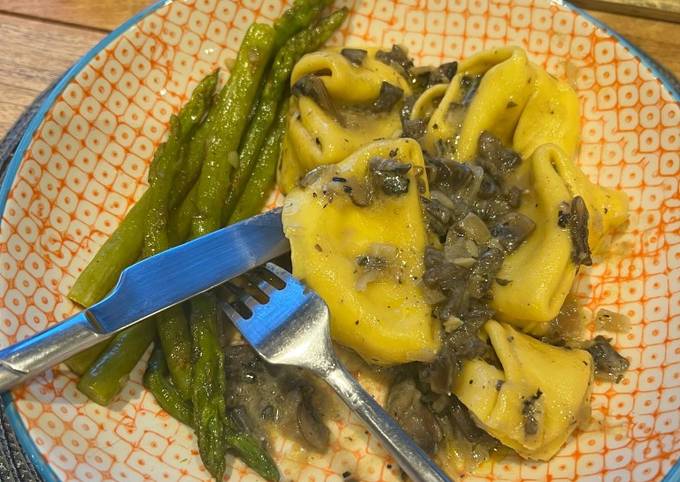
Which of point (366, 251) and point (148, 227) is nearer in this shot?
point (366, 251)

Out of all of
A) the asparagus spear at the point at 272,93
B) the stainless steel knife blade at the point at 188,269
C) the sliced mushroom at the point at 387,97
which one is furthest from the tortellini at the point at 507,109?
the stainless steel knife blade at the point at 188,269

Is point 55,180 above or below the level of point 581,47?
below

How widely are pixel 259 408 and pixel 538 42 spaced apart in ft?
9.45

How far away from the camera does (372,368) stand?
3.47 meters

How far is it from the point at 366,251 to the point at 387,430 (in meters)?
0.97

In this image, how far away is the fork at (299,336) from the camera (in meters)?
2.65

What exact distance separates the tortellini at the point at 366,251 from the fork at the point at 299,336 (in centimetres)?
13

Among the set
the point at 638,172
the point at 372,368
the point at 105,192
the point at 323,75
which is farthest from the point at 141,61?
the point at 638,172

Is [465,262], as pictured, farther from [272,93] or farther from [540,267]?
[272,93]

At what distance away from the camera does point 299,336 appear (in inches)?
119

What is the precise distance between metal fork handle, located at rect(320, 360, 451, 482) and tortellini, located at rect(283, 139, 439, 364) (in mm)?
310

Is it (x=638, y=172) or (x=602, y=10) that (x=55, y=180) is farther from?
(x=602, y=10)

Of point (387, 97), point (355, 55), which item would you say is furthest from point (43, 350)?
point (355, 55)

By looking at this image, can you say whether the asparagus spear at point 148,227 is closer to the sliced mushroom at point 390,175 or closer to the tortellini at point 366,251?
the tortellini at point 366,251
